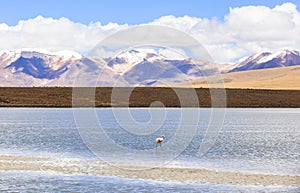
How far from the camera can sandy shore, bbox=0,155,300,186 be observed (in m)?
25.6

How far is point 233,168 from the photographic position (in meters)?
29.2

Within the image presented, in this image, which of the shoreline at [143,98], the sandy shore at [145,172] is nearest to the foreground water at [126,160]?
the sandy shore at [145,172]

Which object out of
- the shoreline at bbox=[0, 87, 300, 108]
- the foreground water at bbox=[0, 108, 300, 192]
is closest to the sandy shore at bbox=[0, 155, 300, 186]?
the foreground water at bbox=[0, 108, 300, 192]

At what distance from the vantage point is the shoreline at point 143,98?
Result: 132 metres

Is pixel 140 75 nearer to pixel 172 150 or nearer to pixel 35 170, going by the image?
pixel 172 150

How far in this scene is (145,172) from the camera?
92.5 ft

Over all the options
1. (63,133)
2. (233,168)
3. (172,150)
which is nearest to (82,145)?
(172,150)

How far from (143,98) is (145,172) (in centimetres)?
11423

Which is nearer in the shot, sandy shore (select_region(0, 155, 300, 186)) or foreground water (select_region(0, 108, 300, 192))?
foreground water (select_region(0, 108, 300, 192))

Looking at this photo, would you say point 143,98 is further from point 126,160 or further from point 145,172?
point 145,172

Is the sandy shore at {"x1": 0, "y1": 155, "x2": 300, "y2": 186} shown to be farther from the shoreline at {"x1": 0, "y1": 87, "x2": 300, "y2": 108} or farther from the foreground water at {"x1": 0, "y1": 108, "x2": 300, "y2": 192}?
the shoreline at {"x1": 0, "y1": 87, "x2": 300, "y2": 108}

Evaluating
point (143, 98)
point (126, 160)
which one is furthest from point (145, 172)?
point (143, 98)

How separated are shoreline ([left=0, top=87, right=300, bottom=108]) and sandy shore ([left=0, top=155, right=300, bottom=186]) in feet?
294

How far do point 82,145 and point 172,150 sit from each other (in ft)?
25.4
